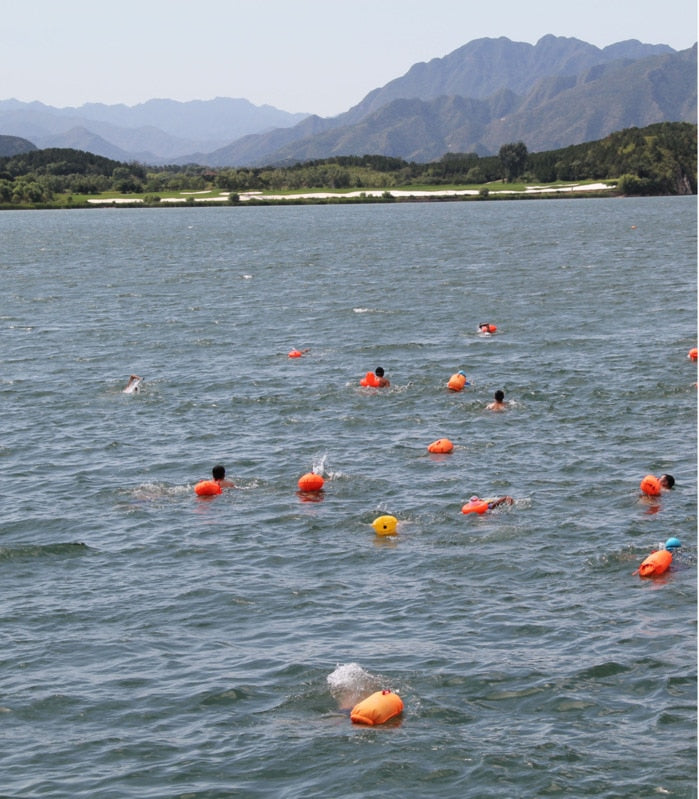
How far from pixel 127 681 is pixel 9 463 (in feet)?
53.2

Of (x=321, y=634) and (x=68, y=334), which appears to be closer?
(x=321, y=634)

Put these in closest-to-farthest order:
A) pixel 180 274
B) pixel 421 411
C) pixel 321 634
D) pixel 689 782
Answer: pixel 689 782, pixel 321 634, pixel 421 411, pixel 180 274

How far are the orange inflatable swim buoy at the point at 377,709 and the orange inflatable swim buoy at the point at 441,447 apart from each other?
15846 mm

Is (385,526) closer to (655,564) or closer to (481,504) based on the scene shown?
(481,504)

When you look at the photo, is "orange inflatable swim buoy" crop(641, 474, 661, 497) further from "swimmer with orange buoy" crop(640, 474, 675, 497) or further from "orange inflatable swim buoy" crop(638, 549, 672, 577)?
"orange inflatable swim buoy" crop(638, 549, 672, 577)

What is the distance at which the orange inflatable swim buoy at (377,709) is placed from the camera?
18.7 metres

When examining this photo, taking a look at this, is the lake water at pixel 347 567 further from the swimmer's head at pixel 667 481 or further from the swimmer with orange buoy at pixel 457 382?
the swimmer with orange buoy at pixel 457 382

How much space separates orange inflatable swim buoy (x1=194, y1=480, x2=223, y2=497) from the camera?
3097 centimetres

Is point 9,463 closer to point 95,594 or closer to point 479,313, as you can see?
point 95,594

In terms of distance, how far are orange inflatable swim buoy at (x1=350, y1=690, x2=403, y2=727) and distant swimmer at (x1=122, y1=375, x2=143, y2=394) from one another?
2793 centimetres

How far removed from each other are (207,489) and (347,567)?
6.53m

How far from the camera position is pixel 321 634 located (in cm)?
2220

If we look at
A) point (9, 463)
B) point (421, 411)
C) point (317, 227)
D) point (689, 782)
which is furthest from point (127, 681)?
point (317, 227)

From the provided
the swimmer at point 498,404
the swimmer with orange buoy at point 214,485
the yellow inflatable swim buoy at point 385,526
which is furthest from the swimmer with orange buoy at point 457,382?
the yellow inflatable swim buoy at point 385,526
